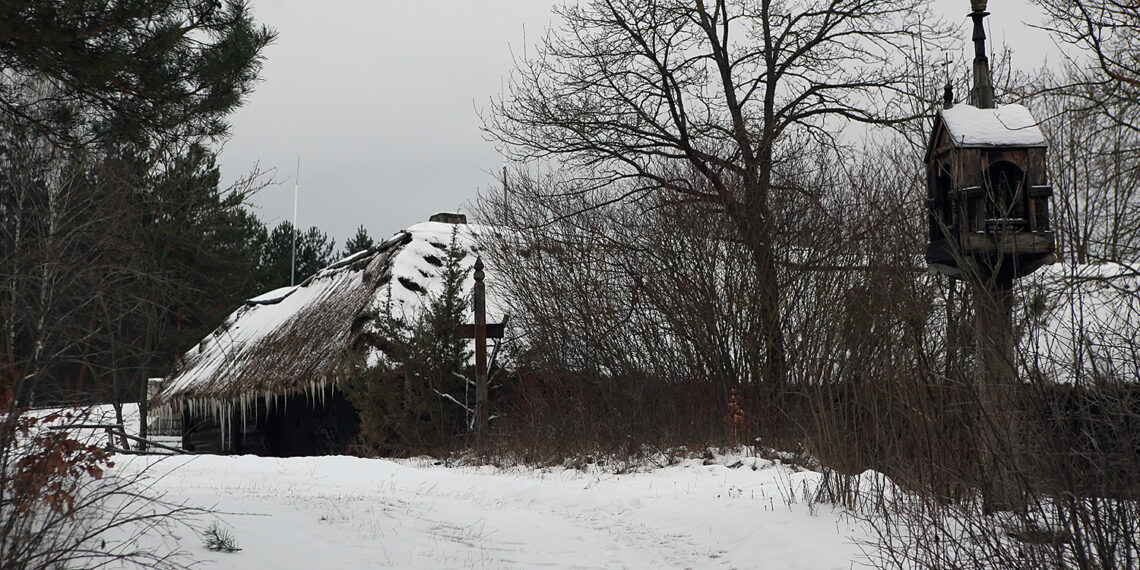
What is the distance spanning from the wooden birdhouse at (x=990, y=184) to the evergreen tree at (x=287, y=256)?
3464 centimetres

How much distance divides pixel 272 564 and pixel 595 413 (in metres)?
7.83

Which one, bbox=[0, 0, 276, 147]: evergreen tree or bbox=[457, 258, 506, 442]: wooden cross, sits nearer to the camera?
bbox=[0, 0, 276, 147]: evergreen tree

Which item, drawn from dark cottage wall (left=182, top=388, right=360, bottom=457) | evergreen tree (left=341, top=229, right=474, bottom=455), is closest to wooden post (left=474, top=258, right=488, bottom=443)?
evergreen tree (left=341, top=229, right=474, bottom=455)

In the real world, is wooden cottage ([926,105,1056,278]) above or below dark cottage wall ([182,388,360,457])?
above

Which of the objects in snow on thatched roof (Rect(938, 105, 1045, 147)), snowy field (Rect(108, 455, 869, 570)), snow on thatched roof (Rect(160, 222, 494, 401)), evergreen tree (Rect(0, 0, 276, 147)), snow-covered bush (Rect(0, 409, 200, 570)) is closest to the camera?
snow-covered bush (Rect(0, 409, 200, 570))

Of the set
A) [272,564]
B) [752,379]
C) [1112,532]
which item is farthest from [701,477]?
[1112,532]

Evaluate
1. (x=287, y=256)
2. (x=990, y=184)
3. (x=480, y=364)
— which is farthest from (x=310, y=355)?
(x=287, y=256)

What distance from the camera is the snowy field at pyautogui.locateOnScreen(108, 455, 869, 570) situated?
18.6 ft

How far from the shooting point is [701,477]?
9391 mm

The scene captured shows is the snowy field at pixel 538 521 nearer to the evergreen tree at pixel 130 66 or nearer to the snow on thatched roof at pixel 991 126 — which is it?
the evergreen tree at pixel 130 66

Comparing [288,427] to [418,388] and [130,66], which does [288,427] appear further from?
[130,66]

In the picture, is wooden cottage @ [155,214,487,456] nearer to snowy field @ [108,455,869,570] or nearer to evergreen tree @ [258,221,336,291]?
snowy field @ [108,455,869,570]

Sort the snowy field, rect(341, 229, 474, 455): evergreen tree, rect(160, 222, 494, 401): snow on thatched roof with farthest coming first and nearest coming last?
1. rect(160, 222, 494, 401): snow on thatched roof
2. rect(341, 229, 474, 455): evergreen tree
3. the snowy field

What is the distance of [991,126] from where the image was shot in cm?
643
